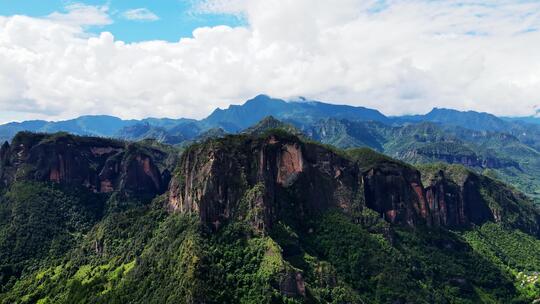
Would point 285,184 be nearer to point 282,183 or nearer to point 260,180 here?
point 282,183

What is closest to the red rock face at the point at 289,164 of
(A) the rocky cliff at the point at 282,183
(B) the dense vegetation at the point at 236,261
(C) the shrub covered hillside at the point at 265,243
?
(A) the rocky cliff at the point at 282,183

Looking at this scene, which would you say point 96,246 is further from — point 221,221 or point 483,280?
point 483,280

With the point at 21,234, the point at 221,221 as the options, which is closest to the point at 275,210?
the point at 221,221

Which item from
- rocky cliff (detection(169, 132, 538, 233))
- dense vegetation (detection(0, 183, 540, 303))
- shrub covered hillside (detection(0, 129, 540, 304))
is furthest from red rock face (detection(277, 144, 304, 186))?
dense vegetation (detection(0, 183, 540, 303))

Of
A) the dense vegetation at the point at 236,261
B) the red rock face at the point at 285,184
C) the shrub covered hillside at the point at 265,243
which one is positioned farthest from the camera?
the red rock face at the point at 285,184

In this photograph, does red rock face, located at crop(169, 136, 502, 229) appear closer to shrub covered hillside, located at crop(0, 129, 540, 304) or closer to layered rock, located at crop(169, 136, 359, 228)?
layered rock, located at crop(169, 136, 359, 228)

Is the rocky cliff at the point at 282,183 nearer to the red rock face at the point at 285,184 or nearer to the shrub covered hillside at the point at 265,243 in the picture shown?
the red rock face at the point at 285,184

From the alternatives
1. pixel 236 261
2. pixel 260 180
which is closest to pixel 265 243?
pixel 236 261
